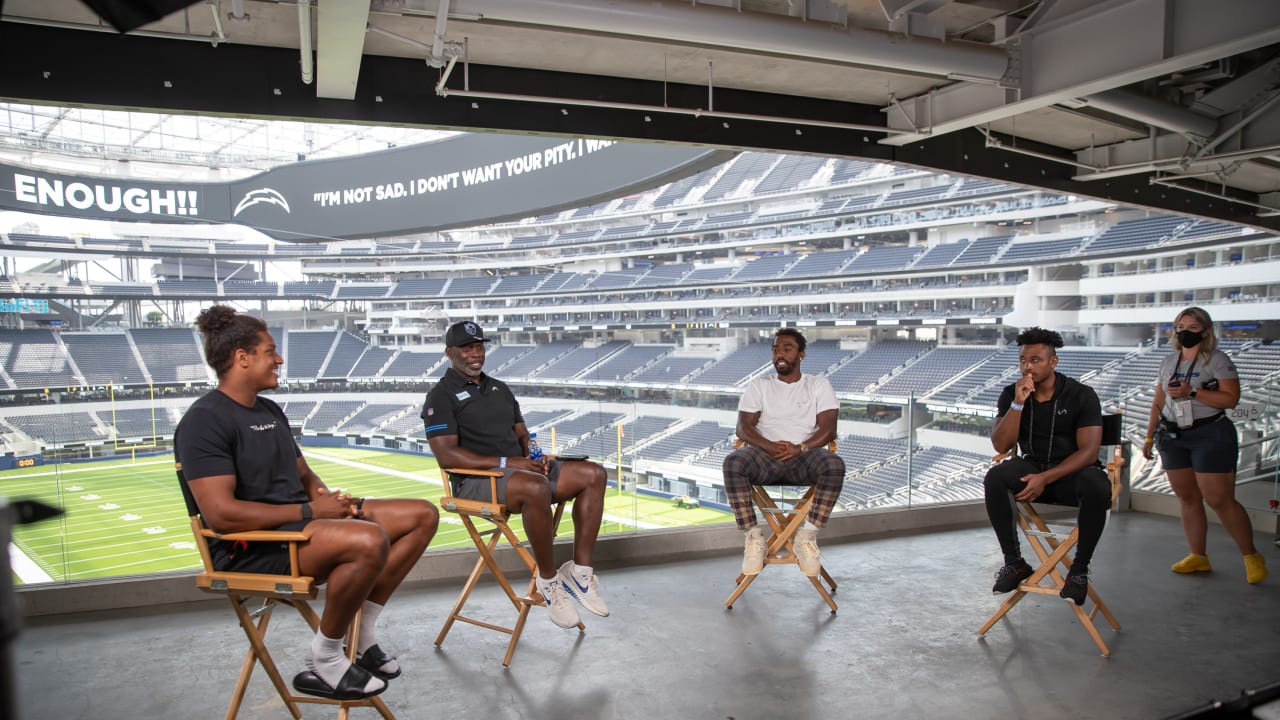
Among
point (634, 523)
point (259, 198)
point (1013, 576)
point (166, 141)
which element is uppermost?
point (166, 141)

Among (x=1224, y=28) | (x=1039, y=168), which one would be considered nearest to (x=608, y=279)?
(x=1039, y=168)

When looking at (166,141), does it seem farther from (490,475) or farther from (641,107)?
(490,475)

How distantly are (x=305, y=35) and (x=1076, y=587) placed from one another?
10.8ft

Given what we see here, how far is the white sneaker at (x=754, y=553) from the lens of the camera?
3.24 metres

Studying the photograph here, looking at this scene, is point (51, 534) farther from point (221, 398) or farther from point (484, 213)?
point (484, 213)

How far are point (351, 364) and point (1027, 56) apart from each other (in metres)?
5.99

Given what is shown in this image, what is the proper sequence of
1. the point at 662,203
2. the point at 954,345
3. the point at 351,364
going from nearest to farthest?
the point at 351,364 → the point at 954,345 → the point at 662,203

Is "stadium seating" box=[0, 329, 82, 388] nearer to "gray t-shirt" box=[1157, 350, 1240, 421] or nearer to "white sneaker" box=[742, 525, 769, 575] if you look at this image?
"white sneaker" box=[742, 525, 769, 575]

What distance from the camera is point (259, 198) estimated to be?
30.3 ft

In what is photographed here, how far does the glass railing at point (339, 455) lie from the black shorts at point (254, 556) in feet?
1.77

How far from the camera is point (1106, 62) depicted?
2.91m

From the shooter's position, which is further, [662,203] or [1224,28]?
[662,203]

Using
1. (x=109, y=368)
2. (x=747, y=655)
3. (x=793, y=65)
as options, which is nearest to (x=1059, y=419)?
(x=747, y=655)

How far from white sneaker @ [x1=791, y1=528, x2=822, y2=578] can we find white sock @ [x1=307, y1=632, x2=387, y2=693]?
73.4 inches
